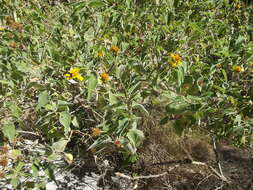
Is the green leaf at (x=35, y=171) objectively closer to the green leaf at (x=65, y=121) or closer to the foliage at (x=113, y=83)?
the foliage at (x=113, y=83)

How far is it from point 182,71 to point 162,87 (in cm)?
31

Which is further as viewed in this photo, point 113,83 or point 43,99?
point 113,83

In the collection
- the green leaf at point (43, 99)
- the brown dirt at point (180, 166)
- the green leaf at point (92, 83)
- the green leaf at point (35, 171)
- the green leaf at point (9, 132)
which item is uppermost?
the green leaf at point (92, 83)

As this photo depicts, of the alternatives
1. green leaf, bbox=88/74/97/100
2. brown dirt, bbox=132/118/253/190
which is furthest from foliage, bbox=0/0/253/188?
brown dirt, bbox=132/118/253/190

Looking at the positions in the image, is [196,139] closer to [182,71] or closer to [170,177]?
[170,177]

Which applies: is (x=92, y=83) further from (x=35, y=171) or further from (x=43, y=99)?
(x=35, y=171)

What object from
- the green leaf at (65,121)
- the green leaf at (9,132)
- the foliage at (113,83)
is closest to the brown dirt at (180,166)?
the foliage at (113,83)

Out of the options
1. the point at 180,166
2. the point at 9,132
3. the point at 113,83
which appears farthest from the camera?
the point at 180,166

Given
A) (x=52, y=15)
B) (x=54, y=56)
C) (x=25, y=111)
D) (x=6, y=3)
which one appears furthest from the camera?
(x=52, y=15)

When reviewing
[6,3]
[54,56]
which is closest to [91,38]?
[54,56]

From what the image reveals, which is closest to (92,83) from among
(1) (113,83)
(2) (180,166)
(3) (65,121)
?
(3) (65,121)

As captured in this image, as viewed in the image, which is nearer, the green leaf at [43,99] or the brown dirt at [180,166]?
the green leaf at [43,99]

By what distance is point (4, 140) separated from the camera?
1.32 meters

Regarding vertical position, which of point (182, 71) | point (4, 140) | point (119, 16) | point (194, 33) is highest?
point (119, 16)
